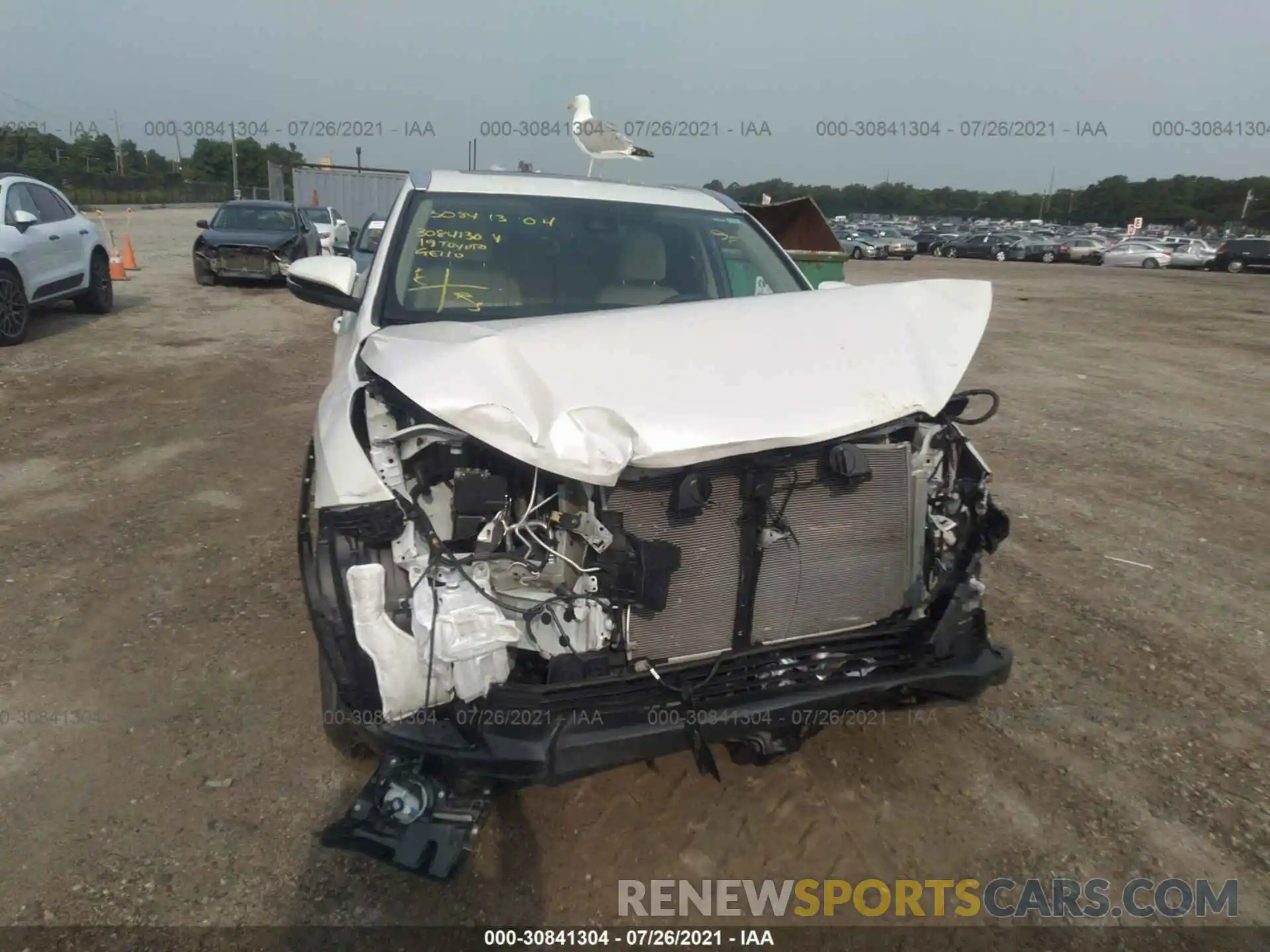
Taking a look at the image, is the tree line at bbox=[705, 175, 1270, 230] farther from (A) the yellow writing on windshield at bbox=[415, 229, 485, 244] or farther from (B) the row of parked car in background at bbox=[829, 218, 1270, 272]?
(A) the yellow writing on windshield at bbox=[415, 229, 485, 244]

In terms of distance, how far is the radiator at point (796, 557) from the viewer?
8.02ft

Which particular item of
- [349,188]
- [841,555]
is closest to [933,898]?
[841,555]

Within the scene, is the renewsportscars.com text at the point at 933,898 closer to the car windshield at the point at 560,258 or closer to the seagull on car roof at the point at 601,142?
the car windshield at the point at 560,258

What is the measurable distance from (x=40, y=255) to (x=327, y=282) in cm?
820

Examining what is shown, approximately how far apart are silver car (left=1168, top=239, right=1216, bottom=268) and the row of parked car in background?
0.08ft

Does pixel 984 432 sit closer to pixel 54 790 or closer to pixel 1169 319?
pixel 54 790

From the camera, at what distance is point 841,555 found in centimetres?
265

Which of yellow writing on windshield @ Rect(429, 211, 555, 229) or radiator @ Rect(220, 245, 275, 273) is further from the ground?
yellow writing on windshield @ Rect(429, 211, 555, 229)

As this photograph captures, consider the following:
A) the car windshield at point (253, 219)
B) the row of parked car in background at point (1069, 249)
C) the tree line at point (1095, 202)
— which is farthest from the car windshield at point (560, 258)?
the tree line at point (1095, 202)

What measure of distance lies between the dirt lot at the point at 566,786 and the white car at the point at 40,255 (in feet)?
12.0

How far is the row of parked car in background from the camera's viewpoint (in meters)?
31.2

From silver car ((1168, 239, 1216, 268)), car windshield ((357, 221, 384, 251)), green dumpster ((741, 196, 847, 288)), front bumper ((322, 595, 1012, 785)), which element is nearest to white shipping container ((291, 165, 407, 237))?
green dumpster ((741, 196, 847, 288))

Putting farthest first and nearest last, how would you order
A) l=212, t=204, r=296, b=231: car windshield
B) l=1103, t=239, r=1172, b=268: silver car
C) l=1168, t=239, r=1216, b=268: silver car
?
l=1103, t=239, r=1172, b=268: silver car, l=1168, t=239, r=1216, b=268: silver car, l=212, t=204, r=296, b=231: car windshield

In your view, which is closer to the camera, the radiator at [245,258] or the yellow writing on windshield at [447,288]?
the yellow writing on windshield at [447,288]
